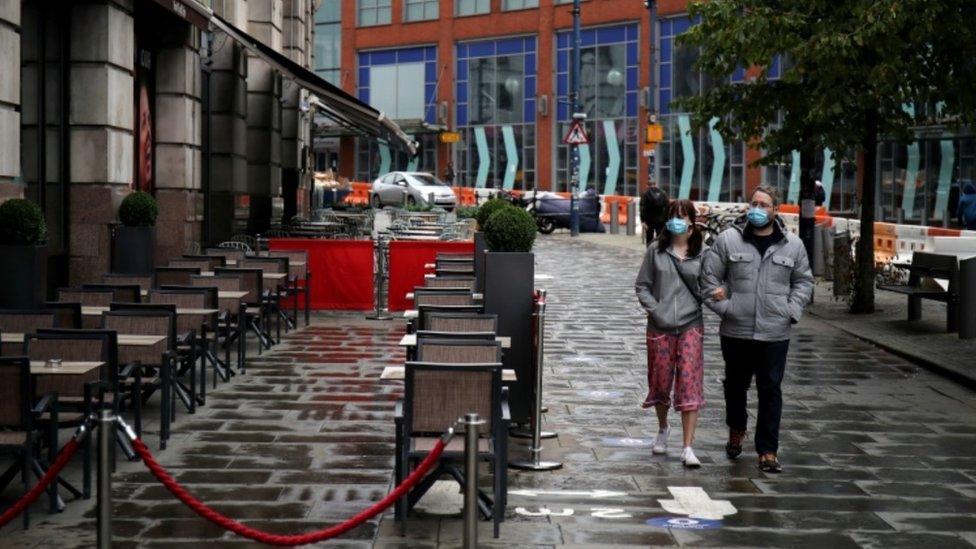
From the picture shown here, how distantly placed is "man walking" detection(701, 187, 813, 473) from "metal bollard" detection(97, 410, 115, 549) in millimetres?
5192

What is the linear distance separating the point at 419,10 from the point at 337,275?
50250mm

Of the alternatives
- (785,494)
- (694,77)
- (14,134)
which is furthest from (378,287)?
(694,77)

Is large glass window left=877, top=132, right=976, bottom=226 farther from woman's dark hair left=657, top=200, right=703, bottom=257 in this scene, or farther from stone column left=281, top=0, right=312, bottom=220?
woman's dark hair left=657, top=200, right=703, bottom=257

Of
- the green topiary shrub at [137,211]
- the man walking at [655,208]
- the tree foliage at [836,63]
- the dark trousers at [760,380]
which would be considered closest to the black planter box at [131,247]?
the green topiary shrub at [137,211]

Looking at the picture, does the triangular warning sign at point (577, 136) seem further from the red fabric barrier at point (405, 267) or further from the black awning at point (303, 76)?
the red fabric barrier at point (405, 267)

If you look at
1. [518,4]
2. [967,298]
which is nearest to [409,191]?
[518,4]

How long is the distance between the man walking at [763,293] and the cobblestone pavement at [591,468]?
0.53 meters

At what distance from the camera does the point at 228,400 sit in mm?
12906

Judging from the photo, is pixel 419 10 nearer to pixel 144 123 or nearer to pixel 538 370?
pixel 144 123

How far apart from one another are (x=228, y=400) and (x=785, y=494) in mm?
5509

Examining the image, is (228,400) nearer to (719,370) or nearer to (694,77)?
(719,370)

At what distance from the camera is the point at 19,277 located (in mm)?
14078

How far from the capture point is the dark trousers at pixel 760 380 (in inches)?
396

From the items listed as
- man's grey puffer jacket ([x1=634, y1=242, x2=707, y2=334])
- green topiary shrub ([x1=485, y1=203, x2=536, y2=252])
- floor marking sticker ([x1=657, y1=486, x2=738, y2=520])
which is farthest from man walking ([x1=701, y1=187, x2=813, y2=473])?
green topiary shrub ([x1=485, y1=203, x2=536, y2=252])
